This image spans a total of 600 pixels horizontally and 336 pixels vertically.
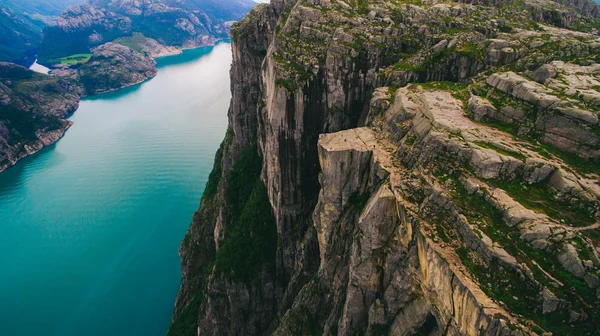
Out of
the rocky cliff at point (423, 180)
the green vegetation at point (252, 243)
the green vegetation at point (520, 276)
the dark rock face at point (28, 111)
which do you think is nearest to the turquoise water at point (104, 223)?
the dark rock face at point (28, 111)

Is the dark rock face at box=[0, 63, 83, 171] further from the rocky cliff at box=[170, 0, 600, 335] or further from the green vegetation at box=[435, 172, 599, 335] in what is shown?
the green vegetation at box=[435, 172, 599, 335]

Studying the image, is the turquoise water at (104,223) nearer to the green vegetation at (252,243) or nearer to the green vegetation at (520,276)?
the green vegetation at (252,243)

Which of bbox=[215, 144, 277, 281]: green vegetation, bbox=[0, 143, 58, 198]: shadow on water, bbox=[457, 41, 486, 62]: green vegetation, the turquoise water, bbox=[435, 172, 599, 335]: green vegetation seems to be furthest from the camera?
bbox=[0, 143, 58, 198]: shadow on water

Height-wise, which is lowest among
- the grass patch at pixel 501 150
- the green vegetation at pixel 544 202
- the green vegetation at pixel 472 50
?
the green vegetation at pixel 544 202

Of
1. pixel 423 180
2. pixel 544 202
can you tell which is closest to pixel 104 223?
pixel 423 180

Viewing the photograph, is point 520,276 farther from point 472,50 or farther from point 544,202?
point 472,50

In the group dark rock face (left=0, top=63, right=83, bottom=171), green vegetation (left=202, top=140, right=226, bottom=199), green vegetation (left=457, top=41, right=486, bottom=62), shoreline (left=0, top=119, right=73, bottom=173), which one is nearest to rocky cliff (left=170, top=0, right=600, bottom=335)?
green vegetation (left=457, top=41, right=486, bottom=62)
